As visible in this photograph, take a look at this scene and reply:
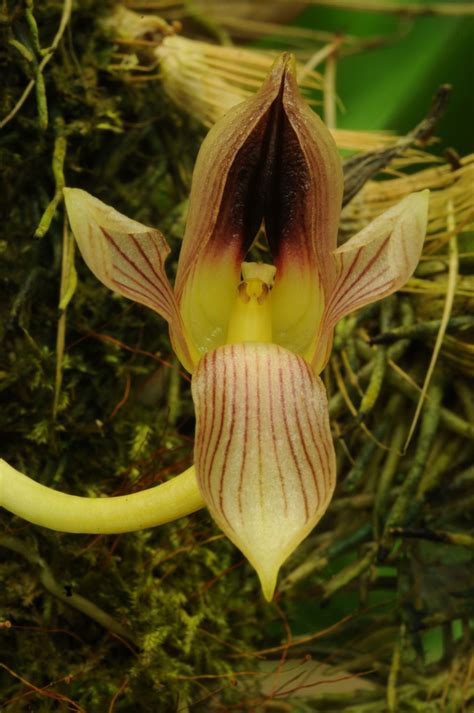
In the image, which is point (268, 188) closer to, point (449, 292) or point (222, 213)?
point (222, 213)

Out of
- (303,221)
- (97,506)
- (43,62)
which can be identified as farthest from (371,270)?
(43,62)

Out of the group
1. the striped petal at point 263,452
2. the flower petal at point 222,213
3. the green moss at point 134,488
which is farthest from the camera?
the green moss at point 134,488

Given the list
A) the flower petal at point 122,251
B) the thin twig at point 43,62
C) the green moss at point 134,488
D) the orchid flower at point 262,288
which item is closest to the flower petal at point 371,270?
the orchid flower at point 262,288

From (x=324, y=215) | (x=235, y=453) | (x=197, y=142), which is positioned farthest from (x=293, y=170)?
(x=197, y=142)

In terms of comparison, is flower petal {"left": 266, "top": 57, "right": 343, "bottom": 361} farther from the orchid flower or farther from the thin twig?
the thin twig

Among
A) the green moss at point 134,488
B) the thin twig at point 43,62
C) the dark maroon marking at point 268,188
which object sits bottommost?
the green moss at point 134,488

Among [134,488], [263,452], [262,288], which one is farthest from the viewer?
[134,488]

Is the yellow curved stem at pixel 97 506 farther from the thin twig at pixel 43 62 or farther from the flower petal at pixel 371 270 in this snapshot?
the thin twig at pixel 43 62
